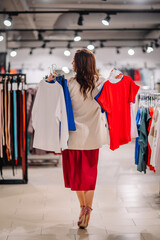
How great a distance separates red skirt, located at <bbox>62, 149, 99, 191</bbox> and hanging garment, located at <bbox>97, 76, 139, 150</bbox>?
0.23 meters

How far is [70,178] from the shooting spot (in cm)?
288

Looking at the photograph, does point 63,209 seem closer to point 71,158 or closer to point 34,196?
point 34,196

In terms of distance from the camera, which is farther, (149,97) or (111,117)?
(149,97)

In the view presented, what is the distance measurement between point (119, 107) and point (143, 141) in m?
0.97

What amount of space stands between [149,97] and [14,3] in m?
4.30

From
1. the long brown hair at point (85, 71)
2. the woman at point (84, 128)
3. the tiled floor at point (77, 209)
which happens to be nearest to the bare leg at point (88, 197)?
the woman at point (84, 128)

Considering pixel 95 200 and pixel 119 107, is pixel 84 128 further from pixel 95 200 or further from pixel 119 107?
pixel 95 200

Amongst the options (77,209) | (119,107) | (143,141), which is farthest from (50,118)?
(143,141)

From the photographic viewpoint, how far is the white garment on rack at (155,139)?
339cm

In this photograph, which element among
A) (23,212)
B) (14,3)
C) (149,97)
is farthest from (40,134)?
(14,3)

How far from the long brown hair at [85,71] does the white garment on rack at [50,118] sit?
7.8 inches

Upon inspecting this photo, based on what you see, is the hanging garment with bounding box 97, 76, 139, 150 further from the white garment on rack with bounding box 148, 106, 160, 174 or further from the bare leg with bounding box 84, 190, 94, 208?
the white garment on rack with bounding box 148, 106, 160, 174

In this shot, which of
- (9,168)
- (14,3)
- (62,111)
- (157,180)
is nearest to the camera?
(62,111)

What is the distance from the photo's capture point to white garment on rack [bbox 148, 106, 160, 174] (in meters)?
3.39
